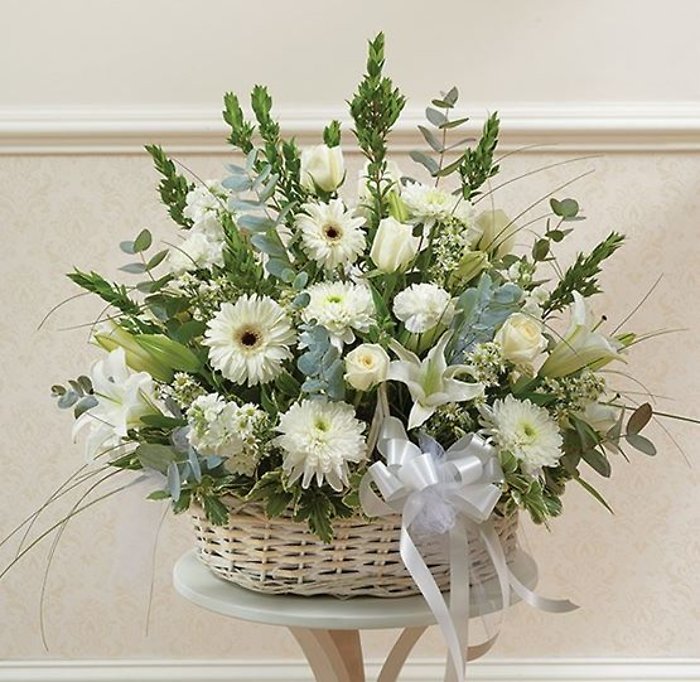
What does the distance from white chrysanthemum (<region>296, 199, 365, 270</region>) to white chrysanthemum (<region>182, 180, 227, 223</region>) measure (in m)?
0.12

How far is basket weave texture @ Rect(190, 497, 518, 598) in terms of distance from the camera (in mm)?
1098

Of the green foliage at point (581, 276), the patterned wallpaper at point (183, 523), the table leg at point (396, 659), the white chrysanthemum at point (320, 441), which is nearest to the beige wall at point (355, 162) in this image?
the patterned wallpaper at point (183, 523)

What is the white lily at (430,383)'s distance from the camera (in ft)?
3.51

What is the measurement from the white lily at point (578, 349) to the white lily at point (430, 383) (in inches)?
5.2

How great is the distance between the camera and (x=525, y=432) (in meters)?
1.09

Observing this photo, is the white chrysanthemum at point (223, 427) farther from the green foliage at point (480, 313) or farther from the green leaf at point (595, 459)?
the green leaf at point (595, 459)

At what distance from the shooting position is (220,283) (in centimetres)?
113

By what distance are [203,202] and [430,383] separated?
1.11 feet

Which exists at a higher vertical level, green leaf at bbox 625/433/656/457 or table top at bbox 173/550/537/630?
green leaf at bbox 625/433/656/457

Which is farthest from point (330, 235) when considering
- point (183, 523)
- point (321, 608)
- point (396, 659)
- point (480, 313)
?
point (183, 523)

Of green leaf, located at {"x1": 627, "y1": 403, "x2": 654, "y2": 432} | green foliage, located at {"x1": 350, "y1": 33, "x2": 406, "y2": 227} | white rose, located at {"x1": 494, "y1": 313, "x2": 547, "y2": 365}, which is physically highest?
green foliage, located at {"x1": 350, "y1": 33, "x2": 406, "y2": 227}

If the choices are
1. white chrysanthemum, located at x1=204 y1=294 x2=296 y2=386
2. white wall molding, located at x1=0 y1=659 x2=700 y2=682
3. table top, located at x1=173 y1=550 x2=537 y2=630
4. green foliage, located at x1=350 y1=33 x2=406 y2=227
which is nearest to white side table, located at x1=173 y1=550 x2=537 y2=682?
table top, located at x1=173 y1=550 x2=537 y2=630

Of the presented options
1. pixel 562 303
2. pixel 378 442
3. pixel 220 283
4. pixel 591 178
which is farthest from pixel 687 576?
pixel 220 283

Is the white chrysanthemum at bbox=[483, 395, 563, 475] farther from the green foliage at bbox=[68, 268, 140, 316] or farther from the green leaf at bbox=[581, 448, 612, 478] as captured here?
the green foliage at bbox=[68, 268, 140, 316]
